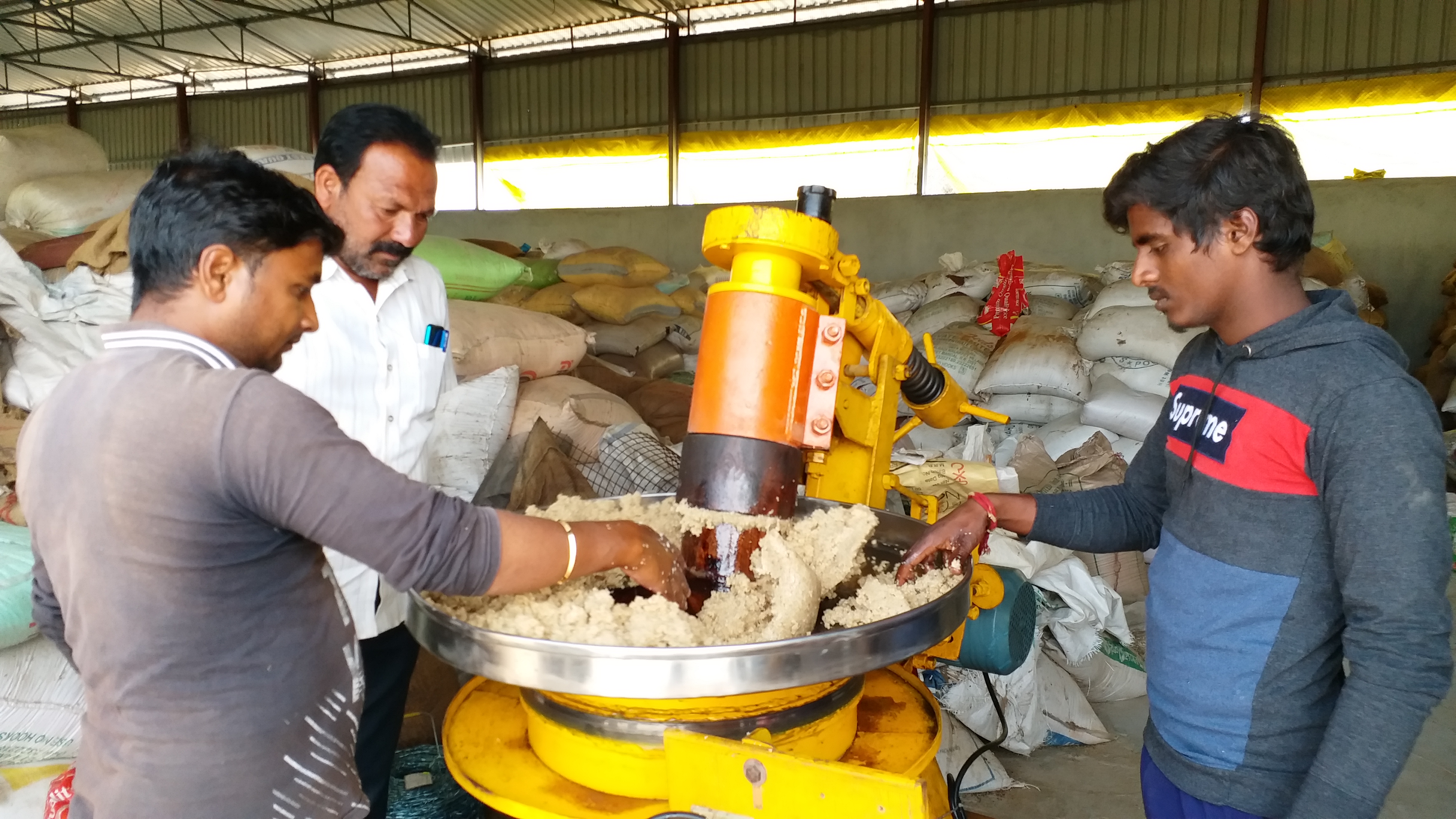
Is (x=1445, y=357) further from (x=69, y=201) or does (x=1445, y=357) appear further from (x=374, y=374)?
(x=69, y=201)

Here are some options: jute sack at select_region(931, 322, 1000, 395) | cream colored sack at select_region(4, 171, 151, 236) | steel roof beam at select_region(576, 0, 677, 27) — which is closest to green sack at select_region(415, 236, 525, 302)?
cream colored sack at select_region(4, 171, 151, 236)

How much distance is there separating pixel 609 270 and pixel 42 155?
2.41m

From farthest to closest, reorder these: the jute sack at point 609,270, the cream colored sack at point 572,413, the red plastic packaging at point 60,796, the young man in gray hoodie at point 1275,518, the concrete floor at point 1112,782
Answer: the jute sack at point 609,270, the cream colored sack at point 572,413, the concrete floor at point 1112,782, the red plastic packaging at point 60,796, the young man in gray hoodie at point 1275,518

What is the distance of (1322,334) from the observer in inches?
40.3

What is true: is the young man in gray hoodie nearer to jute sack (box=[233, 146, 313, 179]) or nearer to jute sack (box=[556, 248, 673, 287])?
jute sack (box=[233, 146, 313, 179])

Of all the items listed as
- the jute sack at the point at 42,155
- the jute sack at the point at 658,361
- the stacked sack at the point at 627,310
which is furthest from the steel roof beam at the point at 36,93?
the jute sack at the point at 658,361

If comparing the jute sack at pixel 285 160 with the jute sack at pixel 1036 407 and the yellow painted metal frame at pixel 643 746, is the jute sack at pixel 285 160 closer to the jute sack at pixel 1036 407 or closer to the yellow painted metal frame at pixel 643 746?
the yellow painted metal frame at pixel 643 746

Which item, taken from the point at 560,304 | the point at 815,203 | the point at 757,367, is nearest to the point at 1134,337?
the point at 560,304

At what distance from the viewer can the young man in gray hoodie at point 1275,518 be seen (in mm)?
916

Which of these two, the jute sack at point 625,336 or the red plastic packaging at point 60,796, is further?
the jute sack at point 625,336

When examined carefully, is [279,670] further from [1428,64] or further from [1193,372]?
[1428,64]

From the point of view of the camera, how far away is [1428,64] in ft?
22.3

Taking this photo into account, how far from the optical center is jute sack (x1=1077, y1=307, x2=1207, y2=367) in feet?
12.6

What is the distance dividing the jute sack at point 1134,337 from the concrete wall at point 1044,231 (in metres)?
1.66
